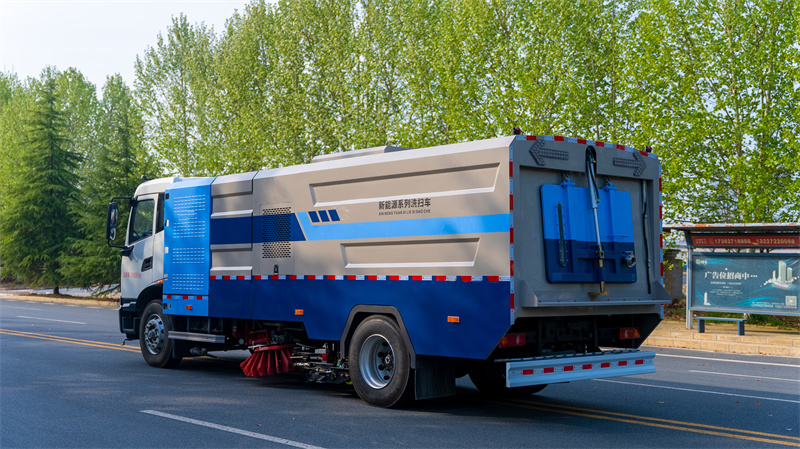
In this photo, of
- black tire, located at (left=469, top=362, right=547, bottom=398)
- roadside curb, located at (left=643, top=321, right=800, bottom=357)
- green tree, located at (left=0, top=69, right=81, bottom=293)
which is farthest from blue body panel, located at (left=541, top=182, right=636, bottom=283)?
green tree, located at (left=0, top=69, right=81, bottom=293)

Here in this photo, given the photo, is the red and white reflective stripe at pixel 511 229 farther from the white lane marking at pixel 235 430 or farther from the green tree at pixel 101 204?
the green tree at pixel 101 204

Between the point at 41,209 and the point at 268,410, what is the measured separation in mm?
32651

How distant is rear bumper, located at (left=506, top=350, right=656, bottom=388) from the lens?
7.10 m

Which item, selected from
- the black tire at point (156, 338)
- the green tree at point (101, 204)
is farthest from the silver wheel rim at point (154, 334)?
the green tree at point (101, 204)

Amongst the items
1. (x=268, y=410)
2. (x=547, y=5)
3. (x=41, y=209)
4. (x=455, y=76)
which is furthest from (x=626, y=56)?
(x=41, y=209)

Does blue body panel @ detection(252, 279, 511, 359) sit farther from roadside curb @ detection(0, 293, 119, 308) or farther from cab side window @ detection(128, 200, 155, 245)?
roadside curb @ detection(0, 293, 119, 308)

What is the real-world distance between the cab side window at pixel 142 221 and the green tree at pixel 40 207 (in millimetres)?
25078

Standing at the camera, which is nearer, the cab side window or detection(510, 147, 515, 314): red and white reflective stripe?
detection(510, 147, 515, 314): red and white reflective stripe

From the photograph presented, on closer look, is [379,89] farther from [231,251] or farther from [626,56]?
[231,251]

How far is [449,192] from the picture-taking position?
7.75m

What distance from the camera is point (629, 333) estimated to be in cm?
861

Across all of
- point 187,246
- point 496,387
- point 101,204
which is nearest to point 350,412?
point 496,387

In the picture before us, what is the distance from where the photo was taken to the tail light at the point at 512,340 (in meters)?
7.32

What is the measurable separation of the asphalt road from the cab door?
1311 mm
